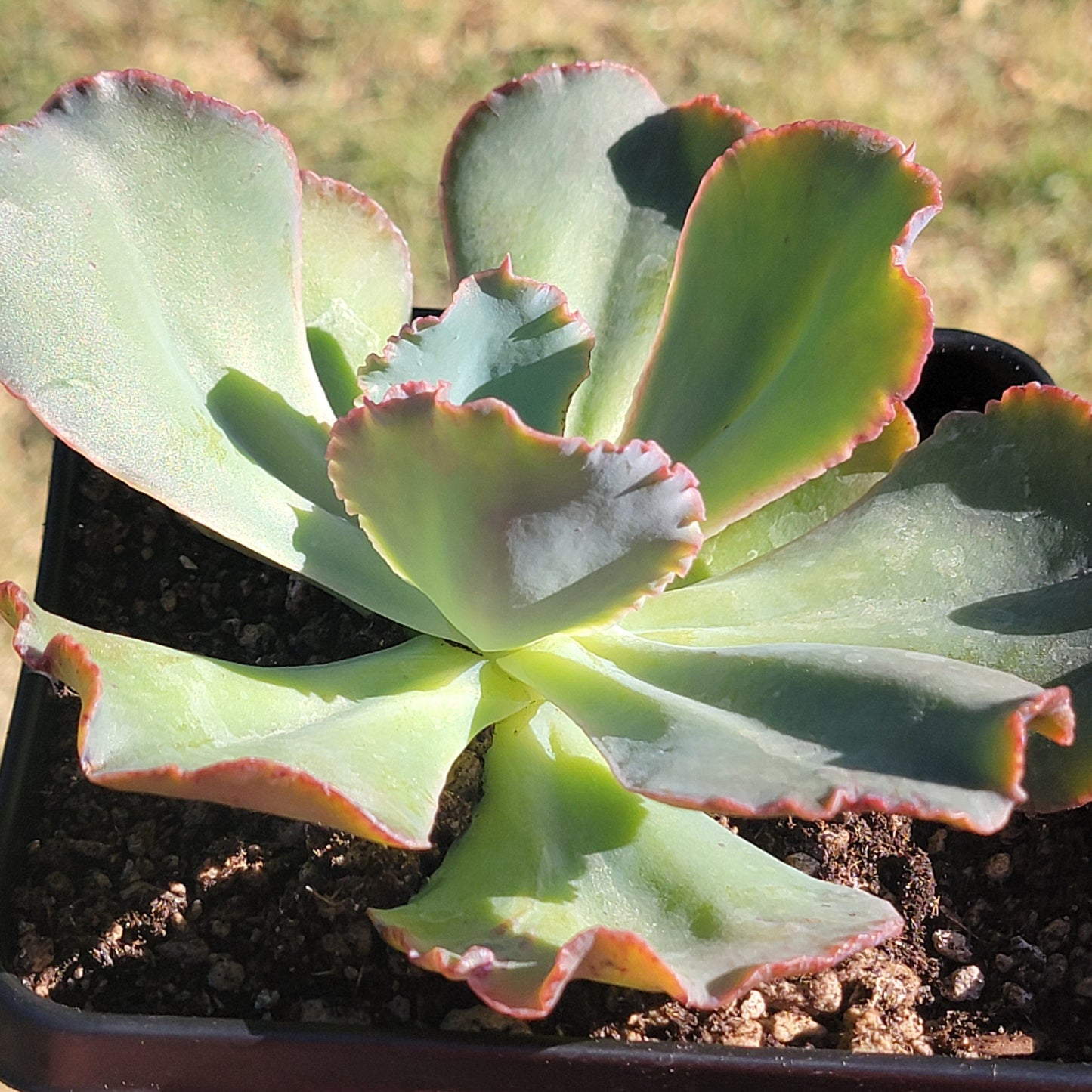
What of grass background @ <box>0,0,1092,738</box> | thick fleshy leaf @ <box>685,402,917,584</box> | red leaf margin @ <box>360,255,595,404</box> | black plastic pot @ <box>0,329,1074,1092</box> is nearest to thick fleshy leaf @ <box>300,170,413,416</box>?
red leaf margin @ <box>360,255,595,404</box>

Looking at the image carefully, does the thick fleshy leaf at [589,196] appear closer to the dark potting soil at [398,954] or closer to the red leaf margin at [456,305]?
the red leaf margin at [456,305]

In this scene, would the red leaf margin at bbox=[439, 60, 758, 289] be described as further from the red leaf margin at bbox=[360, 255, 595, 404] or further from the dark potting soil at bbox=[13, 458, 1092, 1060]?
the dark potting soil at bbox=[13, 458, 1092, 1060]

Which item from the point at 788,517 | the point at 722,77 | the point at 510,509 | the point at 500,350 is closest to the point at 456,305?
the point at 500,350

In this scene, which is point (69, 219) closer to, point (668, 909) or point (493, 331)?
point (493, 331)

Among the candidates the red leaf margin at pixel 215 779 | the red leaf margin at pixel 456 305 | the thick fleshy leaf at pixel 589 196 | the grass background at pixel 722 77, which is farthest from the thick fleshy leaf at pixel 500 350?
the grass background at pixel 722 77

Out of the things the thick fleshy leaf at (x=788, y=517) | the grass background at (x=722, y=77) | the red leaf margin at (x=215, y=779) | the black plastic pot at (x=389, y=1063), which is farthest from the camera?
the grass background at (x=722, y=77)
